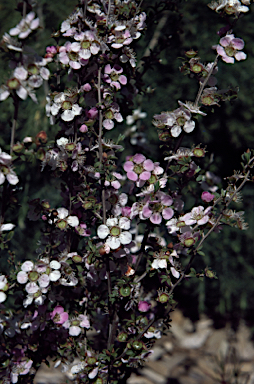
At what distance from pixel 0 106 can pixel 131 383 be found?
180cm

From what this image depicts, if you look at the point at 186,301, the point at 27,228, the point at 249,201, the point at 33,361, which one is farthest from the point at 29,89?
the point at 186,301

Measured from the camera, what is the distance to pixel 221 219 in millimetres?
859

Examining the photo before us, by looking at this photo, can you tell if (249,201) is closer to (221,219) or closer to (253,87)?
(253,87)

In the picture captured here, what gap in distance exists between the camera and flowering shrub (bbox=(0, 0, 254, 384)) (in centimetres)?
84

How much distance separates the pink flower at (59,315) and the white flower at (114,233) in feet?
0.80

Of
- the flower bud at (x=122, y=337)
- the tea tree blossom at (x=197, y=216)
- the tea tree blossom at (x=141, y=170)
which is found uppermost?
the tea tree blossom at (x=141, y=170)

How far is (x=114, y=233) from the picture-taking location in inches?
33.5

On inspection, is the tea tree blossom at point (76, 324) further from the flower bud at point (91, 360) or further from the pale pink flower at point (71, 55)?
the pale pink flower at point (71, 55)

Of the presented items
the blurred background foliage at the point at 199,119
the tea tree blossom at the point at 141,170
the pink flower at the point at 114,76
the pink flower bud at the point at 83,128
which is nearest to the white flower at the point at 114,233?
the tea tree blossom at the point at 141,170

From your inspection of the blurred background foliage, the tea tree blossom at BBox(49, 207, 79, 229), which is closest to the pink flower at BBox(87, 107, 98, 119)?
the tea tree blossom at BBox(49, 207, 79, 229)

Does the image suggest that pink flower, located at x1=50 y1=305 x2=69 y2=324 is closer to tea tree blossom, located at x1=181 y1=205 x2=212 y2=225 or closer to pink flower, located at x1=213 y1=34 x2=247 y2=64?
tea tree blossom, located at x1=181 y1=205 x2=212 y2=225

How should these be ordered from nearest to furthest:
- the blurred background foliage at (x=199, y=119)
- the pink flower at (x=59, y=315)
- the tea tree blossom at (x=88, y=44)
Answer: the tea tree blossom at (x=88, y=44), the pink flower at (x=59, y=315), the blurred background foliage at (x=199, y=119)

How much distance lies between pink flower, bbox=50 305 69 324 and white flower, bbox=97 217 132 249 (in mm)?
245

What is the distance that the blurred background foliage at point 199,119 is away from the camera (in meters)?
2.06
